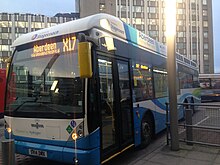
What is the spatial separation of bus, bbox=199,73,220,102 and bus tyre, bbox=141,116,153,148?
19.1m

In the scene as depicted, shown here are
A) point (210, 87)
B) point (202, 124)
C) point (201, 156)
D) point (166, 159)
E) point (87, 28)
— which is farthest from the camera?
point (210, 87)

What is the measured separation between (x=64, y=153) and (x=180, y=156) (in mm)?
2868

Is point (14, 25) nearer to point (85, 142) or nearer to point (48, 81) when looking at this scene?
point (48, 81)

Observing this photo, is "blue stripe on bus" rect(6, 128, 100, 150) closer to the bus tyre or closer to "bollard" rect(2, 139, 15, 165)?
"bollard" rect(2, 139, 15, 165)

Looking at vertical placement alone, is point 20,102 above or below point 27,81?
below

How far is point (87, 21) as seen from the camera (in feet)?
17.7

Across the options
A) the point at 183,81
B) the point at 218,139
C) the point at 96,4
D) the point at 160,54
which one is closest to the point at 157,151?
the point at 218,139

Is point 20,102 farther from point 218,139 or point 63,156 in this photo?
point 218,139

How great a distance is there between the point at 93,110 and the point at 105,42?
148 cm

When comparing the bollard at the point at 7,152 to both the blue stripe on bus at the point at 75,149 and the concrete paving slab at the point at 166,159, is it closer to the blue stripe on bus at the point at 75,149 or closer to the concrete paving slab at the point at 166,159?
the blue stripe on bus at the point at 75,149

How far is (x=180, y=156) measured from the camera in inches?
257

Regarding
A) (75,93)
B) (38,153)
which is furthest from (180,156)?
(38,153)

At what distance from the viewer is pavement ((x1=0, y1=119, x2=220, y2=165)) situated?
6.10 metres

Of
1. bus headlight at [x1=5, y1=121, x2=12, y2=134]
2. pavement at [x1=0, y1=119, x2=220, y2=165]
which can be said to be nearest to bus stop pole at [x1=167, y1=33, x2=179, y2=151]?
pavement at [x1=0, y1=119, x2=220, y2=165]
